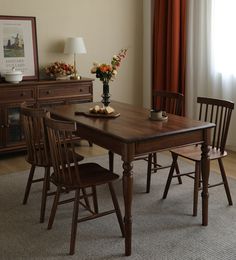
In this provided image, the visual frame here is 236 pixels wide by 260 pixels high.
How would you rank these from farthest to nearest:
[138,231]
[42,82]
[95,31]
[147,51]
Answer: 1. [147,51]
2. [95,31]
3. [42,82]
4. [138,231]

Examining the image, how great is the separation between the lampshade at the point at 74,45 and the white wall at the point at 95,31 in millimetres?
223

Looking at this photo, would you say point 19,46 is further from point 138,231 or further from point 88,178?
point 138,231

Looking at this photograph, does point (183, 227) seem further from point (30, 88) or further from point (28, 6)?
point (28, 6)

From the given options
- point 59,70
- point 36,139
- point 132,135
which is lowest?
point 36,139

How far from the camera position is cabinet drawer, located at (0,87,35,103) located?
14.0 feet

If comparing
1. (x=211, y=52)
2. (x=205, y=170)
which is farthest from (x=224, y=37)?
(x=205, y=170)

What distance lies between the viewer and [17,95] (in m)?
4.34

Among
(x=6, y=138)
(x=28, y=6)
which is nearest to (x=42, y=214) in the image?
(x=6, y=138)

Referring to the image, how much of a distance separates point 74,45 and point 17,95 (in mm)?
999

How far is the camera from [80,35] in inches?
202

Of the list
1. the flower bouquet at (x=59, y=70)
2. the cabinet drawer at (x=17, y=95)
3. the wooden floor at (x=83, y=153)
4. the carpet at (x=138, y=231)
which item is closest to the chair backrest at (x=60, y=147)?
the carpet at (x=138, y=231)

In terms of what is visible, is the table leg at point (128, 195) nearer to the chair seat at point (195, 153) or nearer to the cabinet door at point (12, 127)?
the chair seat at point (195, 153)

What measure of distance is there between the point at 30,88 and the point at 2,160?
919mm

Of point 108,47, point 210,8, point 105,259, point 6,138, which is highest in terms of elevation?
point 210,8
